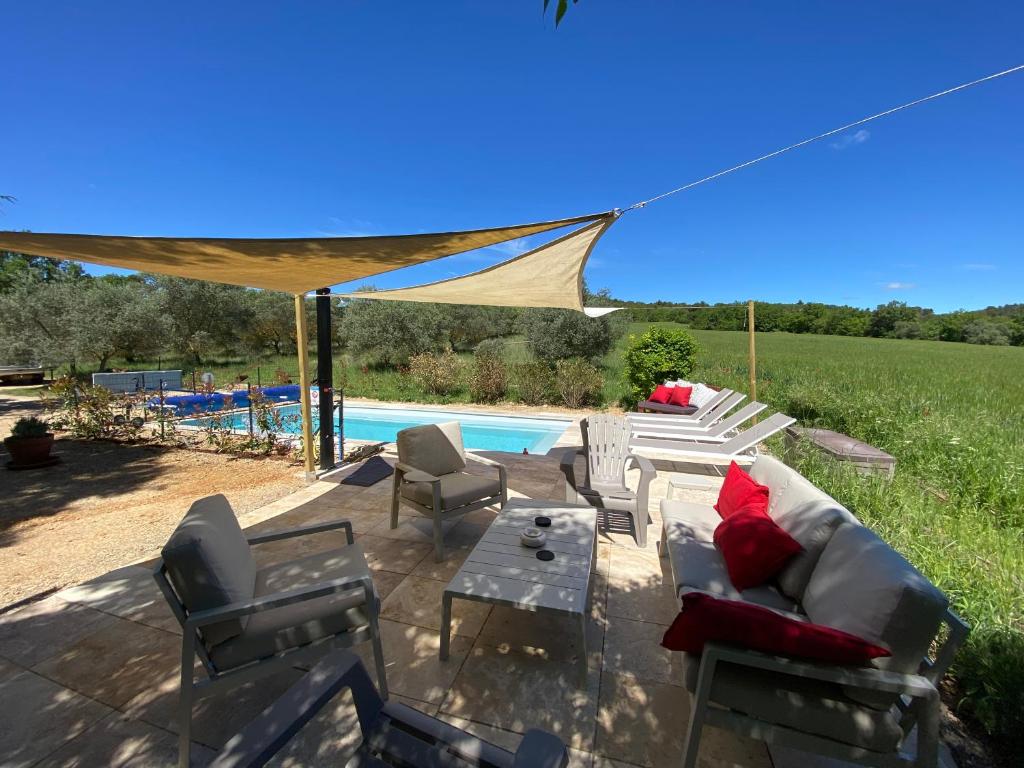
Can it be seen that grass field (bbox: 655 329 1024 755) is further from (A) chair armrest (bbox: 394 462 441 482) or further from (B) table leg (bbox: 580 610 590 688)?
(A) chair armrest (bbox: 394 462 441 482)

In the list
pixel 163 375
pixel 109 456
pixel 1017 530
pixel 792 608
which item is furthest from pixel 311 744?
pixel 163 375

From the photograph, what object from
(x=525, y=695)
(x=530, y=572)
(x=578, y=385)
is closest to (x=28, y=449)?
(x=530, y=572)

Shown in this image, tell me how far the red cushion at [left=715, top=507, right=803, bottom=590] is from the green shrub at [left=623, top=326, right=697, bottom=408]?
24.3 ft

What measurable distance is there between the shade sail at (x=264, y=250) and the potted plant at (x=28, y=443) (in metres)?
3.17

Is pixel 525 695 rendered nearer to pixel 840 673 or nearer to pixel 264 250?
pixel 840 673

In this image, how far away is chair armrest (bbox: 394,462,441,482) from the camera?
2902 millimetres

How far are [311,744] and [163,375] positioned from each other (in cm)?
1248

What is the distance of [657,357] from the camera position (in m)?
9.16

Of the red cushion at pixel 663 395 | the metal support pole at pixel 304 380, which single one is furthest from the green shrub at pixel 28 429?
the red cushion at pixel 663 395

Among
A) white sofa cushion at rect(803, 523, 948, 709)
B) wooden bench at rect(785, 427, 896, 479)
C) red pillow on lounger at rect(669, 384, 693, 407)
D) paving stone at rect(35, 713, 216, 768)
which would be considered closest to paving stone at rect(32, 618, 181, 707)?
paving stone at rect(35, 713, 216, 768)

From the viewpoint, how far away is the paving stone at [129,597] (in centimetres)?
223

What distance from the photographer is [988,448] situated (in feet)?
14.3

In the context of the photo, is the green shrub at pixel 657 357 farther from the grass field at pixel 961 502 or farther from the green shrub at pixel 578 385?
the grass field at pixel 961 502

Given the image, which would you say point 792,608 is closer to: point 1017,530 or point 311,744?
point 311,744
